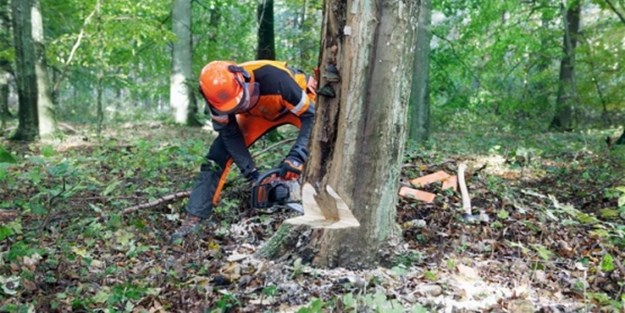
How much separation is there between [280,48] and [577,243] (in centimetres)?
1139

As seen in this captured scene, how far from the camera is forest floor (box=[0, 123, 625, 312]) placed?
2.77 meters

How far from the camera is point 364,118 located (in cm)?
304

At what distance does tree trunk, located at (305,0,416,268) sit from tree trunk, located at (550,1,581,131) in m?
10.2

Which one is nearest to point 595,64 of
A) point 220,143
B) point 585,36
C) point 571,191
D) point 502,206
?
point 585,36

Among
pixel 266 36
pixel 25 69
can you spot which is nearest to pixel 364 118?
pixel 266 36

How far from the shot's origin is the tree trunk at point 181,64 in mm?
13781

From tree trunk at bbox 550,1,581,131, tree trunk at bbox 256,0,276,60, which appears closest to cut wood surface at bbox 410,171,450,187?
tree trunk at bbox 256,0,276,60

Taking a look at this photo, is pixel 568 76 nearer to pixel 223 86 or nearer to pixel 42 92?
pixel 223 86

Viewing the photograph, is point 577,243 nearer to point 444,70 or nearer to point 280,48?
point 444,70

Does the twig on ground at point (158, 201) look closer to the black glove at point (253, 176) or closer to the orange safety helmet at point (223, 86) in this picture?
the black glove at point (253, 176)

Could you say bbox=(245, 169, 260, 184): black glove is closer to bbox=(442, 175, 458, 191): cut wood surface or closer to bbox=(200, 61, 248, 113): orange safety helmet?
bbox=(200, 61, 248, 113): orange safety helmet

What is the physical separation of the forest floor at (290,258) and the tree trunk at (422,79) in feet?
13.3

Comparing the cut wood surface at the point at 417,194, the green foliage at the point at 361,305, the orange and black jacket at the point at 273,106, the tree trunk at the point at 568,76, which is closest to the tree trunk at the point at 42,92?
the orange and black jacket at the point at 273,106

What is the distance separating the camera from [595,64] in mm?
11688
